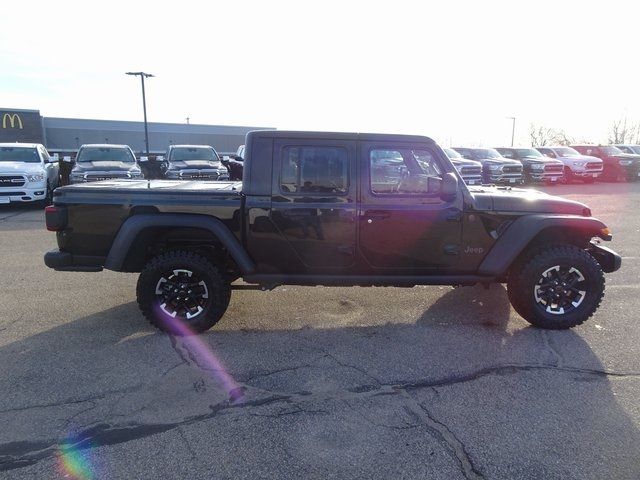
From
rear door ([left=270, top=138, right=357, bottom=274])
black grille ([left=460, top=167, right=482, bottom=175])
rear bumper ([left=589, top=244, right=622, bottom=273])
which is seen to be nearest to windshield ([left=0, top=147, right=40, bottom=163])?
rear door ([left=270, top=138, right=357, bottom=274])

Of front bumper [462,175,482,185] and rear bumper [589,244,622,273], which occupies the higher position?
front bumper [462,175,482,185]

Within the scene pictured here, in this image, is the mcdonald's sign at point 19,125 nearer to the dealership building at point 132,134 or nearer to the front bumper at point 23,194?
the dealership building at point 132,134

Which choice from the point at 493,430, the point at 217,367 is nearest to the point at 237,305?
the point at 217,367

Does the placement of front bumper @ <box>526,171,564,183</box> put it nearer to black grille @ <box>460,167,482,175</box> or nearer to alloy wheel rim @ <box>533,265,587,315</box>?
black grille @ <box>460,167,482,175</box>

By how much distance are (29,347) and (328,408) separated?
2.78 m

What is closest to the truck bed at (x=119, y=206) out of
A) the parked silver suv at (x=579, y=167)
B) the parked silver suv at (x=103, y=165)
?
the parked silver suv at (x=103, y=165)

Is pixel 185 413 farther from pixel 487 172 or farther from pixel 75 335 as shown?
pixel 487 172

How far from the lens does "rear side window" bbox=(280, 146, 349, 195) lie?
4230 mm

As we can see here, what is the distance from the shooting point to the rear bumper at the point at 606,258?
4641 mm

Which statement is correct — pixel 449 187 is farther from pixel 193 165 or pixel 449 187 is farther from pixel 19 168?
pixel 19 168

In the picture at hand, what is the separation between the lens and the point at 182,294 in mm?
4320

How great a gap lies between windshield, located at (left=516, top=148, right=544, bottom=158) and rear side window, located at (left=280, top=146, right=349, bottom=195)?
20.7 m

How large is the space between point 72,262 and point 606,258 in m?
5.34

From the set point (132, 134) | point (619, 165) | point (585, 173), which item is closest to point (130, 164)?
point (585, 173)
